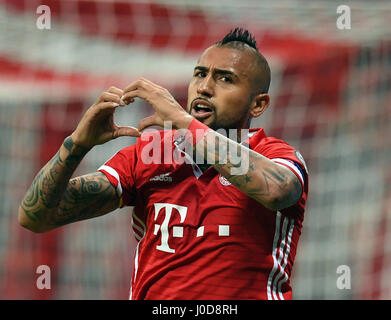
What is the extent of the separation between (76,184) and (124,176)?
0.51 feet

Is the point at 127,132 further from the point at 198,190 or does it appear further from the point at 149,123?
the point at 198,190

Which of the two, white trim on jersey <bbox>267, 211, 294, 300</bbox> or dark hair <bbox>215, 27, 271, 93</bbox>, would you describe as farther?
dark hair <bbox>215, 27, 271, 93</bbox>

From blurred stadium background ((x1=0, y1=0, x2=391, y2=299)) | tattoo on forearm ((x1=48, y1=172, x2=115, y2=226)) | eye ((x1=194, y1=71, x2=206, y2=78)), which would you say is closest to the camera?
tattoo on forearm ((x1=48, y1=172, x2=115, y2=226))

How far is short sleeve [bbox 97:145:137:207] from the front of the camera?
1968 mm

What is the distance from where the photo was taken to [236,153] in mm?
1655

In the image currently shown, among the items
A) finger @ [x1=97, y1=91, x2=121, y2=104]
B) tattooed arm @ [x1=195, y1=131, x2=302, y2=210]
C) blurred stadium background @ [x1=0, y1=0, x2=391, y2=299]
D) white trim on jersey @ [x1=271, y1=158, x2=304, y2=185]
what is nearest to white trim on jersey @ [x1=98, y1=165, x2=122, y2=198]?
finger @ [x1=97, y1=91, x2=121, y2=104]

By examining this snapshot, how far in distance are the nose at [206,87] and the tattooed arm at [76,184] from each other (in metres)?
0.33

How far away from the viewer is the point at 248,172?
1.64m

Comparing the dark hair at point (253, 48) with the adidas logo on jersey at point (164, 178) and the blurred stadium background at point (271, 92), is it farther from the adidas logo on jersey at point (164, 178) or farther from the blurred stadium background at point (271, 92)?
the blurred stadium background at point (271, 92)

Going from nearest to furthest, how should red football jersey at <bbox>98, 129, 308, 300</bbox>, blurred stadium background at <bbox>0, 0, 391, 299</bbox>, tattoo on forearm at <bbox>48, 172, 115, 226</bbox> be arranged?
red football jersey at <bbox>98, 129, 308, 300</bbox>
tattoo on forearm at <bbox>48, 172, 115, 226</bbox>
blurred stadium background at <bbox>0, 0, 391, 299</bbox>

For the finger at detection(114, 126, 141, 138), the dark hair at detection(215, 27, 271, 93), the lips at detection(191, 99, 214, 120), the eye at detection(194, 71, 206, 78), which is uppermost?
the dark hair at detection(215, 27, 271, 93)

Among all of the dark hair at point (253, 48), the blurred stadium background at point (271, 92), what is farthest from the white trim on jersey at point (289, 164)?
the blurred stadium background at point (271, 92)

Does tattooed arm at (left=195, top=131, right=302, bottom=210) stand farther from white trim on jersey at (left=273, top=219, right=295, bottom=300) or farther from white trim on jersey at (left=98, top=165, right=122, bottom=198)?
white trim on jersey at (left=98, top=165, right=122, bottom=198)

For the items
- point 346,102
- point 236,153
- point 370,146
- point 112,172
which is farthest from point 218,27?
point 236,153
